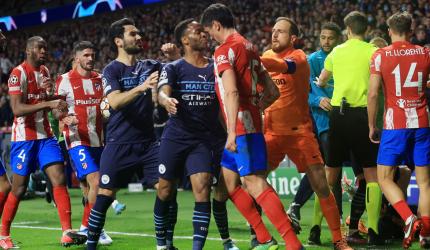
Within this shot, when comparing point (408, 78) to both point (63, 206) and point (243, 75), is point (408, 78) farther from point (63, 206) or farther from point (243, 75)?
point (63, 206)

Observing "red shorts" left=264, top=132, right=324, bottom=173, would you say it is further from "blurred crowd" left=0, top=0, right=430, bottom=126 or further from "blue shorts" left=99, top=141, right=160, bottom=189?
"blurred crowd" left=0, top=0, right=430, bottom=126

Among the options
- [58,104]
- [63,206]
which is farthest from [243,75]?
[63,206]

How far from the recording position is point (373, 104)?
8359mm

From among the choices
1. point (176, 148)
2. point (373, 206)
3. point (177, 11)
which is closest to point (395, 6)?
point (177, 11)

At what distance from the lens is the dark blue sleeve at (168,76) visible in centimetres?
777

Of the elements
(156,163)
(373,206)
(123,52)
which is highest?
(123,52)

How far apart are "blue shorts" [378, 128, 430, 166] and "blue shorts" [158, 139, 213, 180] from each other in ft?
5.98

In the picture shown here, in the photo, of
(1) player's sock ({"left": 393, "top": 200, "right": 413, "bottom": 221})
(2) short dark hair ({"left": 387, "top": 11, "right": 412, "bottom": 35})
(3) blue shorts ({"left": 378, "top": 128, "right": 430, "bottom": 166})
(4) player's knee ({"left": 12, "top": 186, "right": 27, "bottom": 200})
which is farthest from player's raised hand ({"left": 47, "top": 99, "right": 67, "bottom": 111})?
(1) player's sock ({"left": 393, "top": 200, "right": 413, "bottom": 221})

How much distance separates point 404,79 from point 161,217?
8.75ft

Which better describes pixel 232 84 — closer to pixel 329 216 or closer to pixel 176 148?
pixel 176 148

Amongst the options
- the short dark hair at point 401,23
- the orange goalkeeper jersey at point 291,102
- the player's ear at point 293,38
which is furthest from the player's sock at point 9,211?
the short dark hair at point 401,23

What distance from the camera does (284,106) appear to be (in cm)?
872

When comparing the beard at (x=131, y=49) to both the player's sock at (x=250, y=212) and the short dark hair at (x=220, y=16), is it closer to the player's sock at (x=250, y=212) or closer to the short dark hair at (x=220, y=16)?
the short dark hair at (x=220, y=16)

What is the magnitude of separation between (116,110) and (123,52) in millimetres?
576
